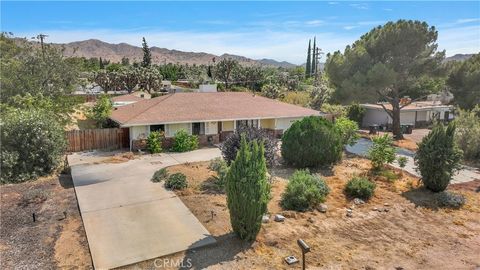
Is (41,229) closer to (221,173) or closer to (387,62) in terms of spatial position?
(221,173)

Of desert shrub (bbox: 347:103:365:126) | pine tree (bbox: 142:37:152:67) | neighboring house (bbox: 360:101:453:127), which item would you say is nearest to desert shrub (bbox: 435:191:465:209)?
neighboring house (bbox: 360:101:453:127)

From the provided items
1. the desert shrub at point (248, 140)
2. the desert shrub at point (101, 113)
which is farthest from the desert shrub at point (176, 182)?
the desert shrub at point (101, 113)

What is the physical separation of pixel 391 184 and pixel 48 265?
13398 mm

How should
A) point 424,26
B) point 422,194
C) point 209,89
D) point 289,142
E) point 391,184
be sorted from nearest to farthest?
point 422,194 → point 391,184 → point 289,142 → point 424,26 → point 209,89

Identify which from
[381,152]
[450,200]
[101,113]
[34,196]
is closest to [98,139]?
[101,113]

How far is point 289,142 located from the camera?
1753cm

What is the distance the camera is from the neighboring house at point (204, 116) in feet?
72.0

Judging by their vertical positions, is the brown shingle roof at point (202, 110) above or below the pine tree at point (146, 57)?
below

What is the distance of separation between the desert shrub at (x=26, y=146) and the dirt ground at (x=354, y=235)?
25.8ft

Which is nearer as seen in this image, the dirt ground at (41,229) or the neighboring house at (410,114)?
the dirt ground at (41,229)

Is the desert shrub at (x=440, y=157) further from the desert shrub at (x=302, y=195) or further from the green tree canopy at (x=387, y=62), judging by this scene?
the green tree canopy at (x=387, y=62)

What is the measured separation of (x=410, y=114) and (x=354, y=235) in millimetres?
28623

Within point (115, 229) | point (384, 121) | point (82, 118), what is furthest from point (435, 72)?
point (82, 118)

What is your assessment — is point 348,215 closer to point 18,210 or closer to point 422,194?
point 422,194
